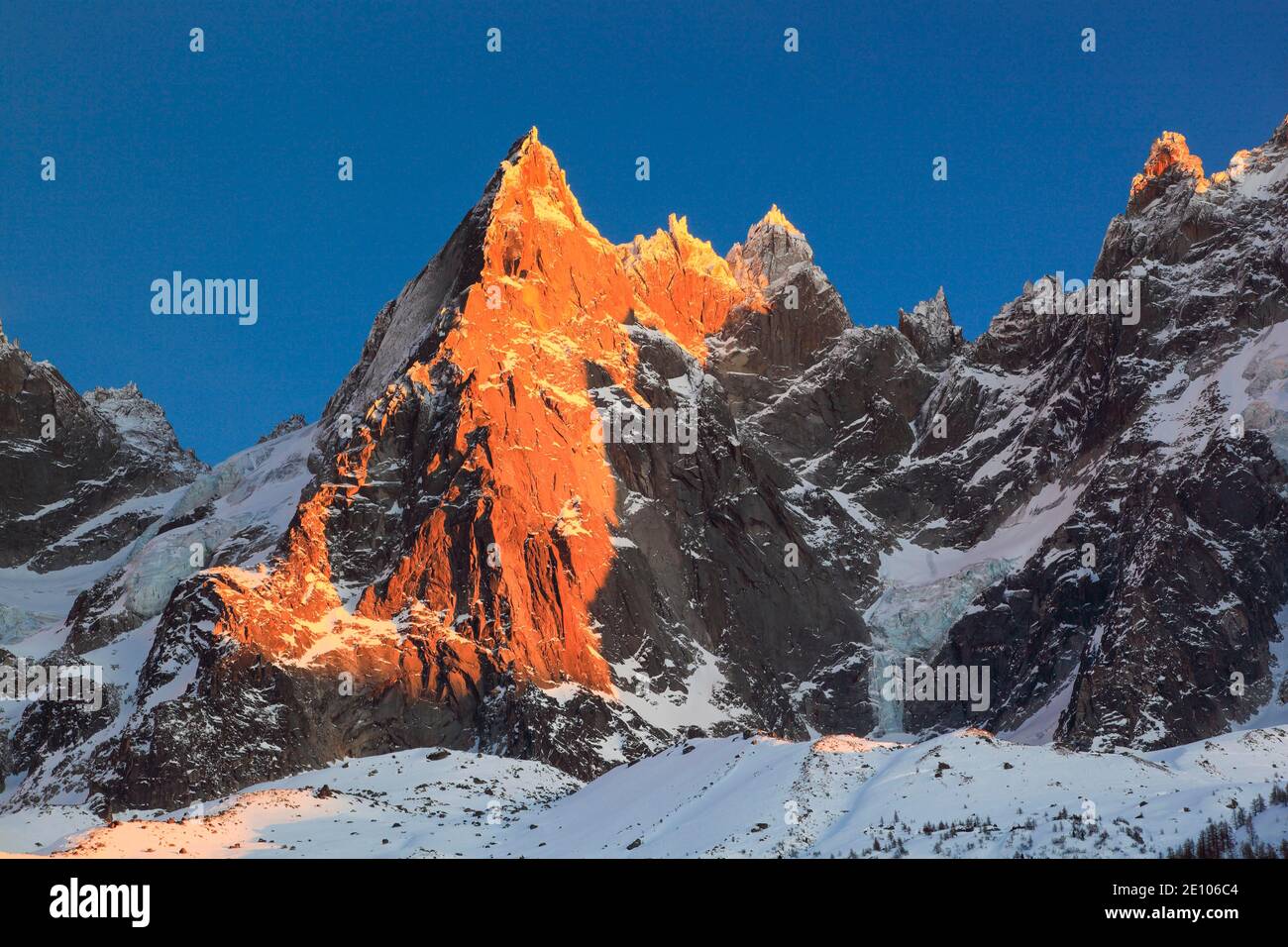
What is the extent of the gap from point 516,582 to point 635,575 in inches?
612

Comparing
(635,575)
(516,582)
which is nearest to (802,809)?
(516,582)

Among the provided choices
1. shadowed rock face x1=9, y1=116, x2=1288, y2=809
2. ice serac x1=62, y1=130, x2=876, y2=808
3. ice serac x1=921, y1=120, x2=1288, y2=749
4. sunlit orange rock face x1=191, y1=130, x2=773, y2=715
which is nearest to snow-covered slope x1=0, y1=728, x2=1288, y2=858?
ice serac x1=62, y1=130, x2=876, y2=808

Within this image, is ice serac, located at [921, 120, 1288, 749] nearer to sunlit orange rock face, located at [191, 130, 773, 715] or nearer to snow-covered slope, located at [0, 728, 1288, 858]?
sunlit orange rock face, located at [191, 130, 773, 715]

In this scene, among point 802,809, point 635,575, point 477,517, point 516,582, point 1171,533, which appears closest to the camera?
point 802,809

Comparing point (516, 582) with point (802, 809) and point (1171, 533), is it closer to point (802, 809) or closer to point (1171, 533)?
point (1171, 533)

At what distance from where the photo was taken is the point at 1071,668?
532 feet

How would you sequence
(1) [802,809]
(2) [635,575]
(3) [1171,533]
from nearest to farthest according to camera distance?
1. (1) [802,809]
2. (3) [1171,533]
3. (2) [635,575]

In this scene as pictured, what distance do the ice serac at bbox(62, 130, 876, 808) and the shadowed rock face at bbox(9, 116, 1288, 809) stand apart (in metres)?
0.34

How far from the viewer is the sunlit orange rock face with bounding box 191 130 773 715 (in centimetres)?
15112

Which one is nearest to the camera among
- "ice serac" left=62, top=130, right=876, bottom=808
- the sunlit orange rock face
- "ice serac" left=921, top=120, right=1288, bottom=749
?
"ice serac" left=921, top=120, right=1288, bottom=749

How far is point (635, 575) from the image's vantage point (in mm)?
167375

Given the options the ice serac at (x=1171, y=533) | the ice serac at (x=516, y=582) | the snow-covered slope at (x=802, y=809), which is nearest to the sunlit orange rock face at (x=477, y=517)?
the ice serac at (x=516, y=582)
